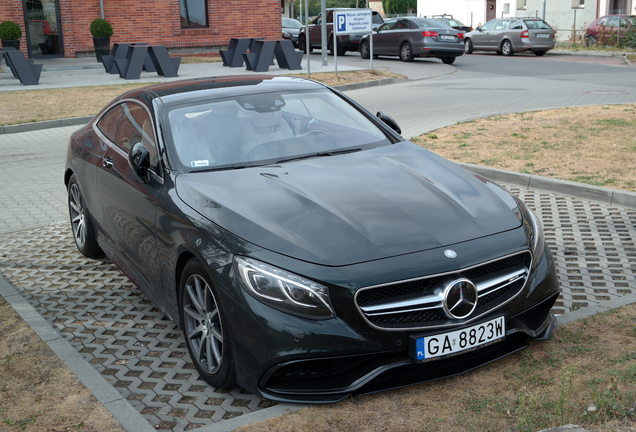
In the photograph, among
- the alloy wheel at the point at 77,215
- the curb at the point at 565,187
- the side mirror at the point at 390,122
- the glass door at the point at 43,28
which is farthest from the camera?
the glass door at the point at 43,28

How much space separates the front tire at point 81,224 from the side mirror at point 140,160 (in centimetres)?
156

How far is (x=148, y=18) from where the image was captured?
31.8 metres

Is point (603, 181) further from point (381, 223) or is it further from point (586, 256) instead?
point (381, 223)

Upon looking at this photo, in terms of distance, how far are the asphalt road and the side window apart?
6686 millimetres

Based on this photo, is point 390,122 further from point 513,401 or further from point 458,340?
point 513,401

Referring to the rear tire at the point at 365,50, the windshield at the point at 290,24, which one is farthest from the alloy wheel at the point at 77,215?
the windshield at the point at 290,24

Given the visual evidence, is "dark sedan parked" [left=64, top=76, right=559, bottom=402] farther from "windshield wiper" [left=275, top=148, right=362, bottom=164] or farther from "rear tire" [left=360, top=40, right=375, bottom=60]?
"rear tire" [left=360, top=40, right=375, bottom=60]

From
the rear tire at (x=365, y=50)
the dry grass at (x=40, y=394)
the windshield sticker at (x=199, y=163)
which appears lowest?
the rear tire at (x=365, y=50)

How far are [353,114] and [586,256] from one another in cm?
222

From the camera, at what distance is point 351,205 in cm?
466

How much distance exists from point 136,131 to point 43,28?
26357mm

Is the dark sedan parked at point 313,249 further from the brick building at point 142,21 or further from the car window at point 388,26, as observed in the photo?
the brick building at point 142,21

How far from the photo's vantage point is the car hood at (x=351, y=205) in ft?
14.1

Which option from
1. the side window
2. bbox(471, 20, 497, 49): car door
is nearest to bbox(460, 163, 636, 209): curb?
the side window
